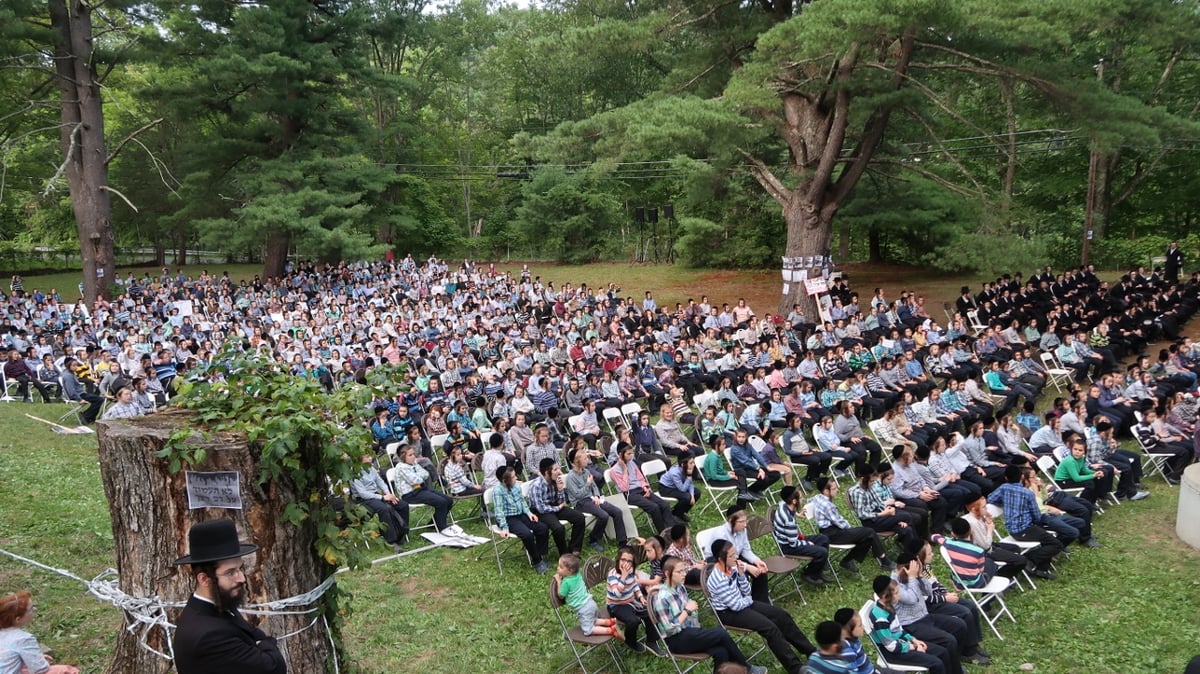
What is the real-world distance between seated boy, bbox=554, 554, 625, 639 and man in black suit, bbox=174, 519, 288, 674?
3288 mm

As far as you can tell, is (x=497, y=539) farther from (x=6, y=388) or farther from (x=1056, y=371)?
(x=1056, y=371)

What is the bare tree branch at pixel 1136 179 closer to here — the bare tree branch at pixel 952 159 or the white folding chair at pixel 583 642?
the bare tree branch at pixel 952 159

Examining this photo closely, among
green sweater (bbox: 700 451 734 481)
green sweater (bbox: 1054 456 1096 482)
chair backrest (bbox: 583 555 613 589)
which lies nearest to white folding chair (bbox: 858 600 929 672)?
chair backrest (bbox: 583 555 613 589)

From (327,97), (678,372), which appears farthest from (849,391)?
(327,97)

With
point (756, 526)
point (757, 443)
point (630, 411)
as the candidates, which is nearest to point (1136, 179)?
point (630, 411)

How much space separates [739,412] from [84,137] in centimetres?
2106

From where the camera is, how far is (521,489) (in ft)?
27.1

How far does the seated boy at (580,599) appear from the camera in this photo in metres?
6.09

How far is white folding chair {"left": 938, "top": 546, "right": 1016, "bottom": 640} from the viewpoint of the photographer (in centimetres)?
679

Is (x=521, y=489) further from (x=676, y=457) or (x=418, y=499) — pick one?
(x=676, y=457)

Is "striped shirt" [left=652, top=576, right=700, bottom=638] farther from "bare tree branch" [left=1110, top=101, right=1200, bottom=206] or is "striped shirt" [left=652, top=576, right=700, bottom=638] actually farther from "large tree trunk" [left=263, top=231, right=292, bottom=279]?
"bare tree branch" [left=1110, top=101, right=1200, bottom=206]

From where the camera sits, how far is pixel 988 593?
6891mm

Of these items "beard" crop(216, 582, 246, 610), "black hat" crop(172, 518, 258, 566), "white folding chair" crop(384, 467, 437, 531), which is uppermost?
"black hat" crop(172, 518, 258, 566)

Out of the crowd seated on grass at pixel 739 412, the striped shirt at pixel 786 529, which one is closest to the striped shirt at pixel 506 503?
the crowd seated on grass at pixel 739 412
